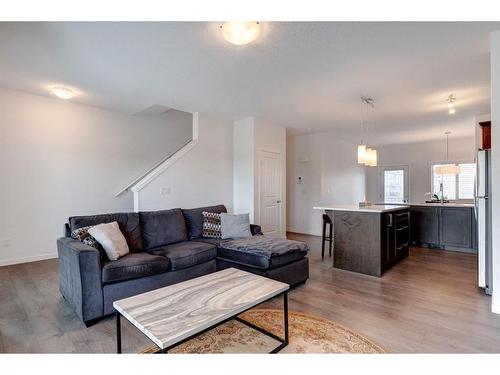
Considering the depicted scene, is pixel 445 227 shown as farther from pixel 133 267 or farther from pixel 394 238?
pixel 133 267

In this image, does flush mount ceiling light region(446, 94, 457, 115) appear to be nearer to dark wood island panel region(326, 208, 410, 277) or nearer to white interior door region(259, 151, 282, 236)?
dark wood island panel region(326, 208, 410, 277)

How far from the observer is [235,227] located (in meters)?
3.79

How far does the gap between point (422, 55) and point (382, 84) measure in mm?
778

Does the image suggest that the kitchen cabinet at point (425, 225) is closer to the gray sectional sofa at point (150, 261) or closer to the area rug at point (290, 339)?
the gray sectional sofa at point (150, 261)

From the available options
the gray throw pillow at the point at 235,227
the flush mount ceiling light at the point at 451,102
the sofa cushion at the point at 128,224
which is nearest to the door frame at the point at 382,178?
the flush mount ceiling light at the point at 451,102

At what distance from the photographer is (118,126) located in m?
5.11

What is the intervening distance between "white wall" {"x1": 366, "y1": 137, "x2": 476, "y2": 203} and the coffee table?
7.74 metres

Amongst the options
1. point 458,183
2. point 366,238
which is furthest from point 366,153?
point 458,183

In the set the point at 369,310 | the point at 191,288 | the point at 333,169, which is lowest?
the point at 369,310

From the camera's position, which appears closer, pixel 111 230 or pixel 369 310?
pixel 369 310

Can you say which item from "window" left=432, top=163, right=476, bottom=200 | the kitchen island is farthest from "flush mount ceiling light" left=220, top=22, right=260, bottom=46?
"window" left=432, top=163, right=476, bottom=200

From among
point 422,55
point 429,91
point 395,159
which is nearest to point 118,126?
point 422,55
